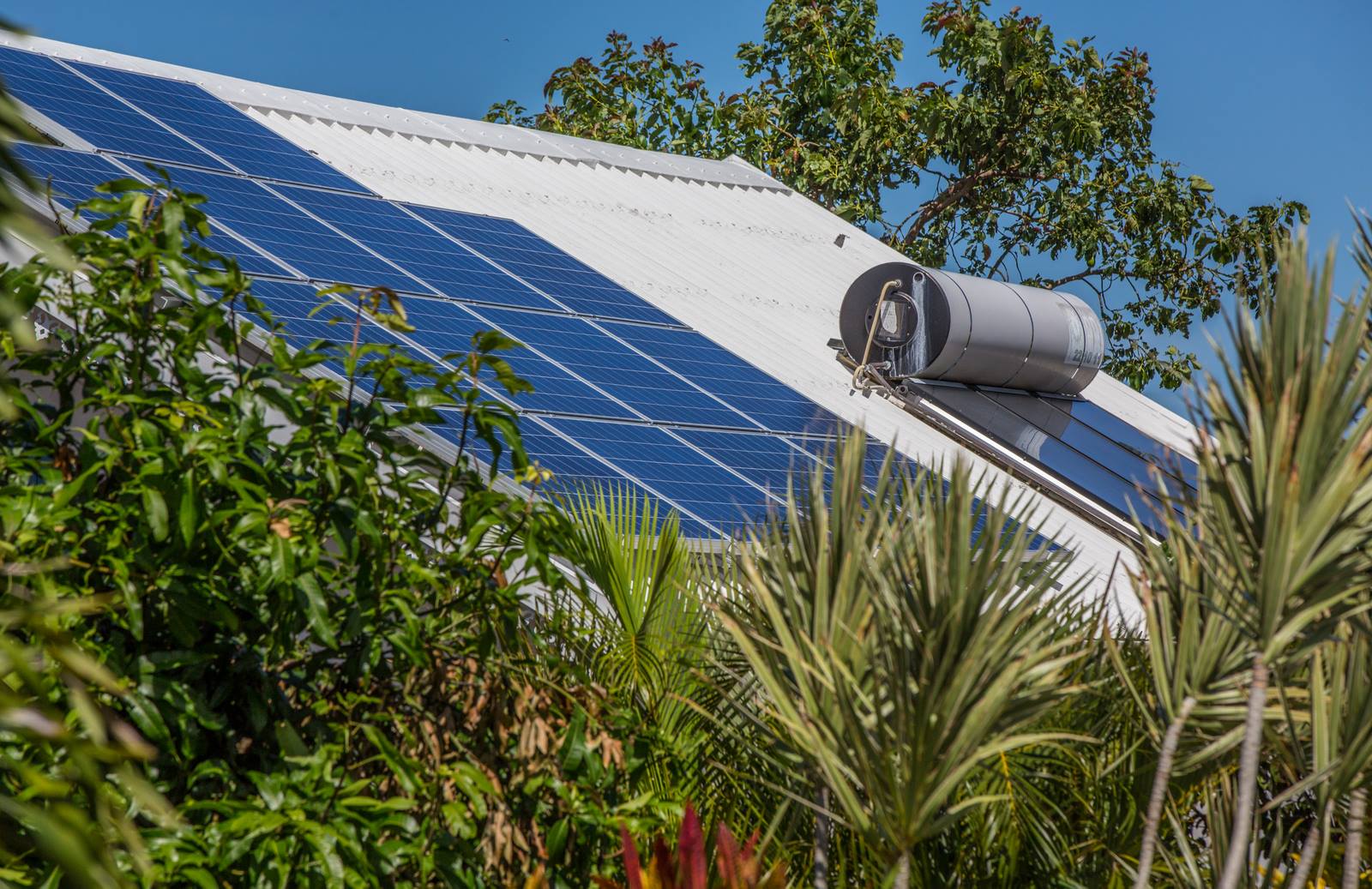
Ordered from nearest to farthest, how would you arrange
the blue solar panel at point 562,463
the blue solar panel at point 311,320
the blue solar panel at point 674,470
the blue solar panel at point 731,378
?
the blue solar panel at point 562,463
the blue solar panel at point 311,320
the blue solar panel at point 674,470
the blue solar panel at point 731,378

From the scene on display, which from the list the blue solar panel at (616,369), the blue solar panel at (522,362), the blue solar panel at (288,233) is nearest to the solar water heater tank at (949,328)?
the blue solar panel at (616,369)

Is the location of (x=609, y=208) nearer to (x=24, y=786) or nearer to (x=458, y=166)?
(x=458, y=166)

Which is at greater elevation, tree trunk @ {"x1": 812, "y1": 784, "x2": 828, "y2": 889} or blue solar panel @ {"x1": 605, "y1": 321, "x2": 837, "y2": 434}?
blue solar panel @ {"x1": 605, "y1": 321, "x2": 837, "y2": 434}

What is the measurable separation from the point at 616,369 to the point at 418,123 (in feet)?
23.2

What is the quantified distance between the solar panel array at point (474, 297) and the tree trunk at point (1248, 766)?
13.2 ft

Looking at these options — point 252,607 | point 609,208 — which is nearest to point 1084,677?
point 252,607

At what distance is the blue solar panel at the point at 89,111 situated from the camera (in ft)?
40.0

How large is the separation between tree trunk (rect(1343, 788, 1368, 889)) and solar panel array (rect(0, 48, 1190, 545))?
394 centimetres

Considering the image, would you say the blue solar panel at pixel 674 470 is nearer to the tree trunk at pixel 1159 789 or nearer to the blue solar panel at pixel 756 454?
the blue solar panel at pixel 756 454

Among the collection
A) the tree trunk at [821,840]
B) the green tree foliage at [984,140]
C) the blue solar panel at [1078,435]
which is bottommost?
the tree trunk at [821,840]

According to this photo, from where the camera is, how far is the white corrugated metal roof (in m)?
14.8

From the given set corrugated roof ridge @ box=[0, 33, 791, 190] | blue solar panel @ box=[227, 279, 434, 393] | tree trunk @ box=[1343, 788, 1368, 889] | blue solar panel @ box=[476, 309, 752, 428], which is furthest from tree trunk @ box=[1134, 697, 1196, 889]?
corrugated roof ridge @ box=[0, 33, 791, 190]

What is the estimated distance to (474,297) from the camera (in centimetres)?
1241

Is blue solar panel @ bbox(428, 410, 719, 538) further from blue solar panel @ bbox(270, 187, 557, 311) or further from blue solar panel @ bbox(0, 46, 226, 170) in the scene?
blue solar panel @ bbox(0, 46, 226, 170)
